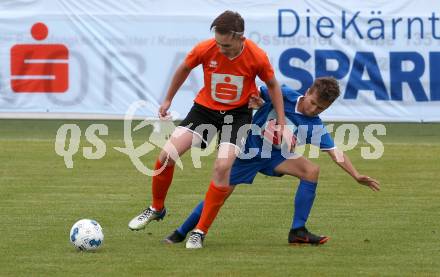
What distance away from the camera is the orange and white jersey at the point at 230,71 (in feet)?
26.2

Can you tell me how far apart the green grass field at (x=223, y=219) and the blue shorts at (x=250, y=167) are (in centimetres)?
46

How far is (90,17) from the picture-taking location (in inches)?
707

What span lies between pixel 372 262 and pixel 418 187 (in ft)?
14.0

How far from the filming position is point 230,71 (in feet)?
26.3

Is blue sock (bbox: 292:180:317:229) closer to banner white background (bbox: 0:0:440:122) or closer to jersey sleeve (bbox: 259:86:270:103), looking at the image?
jersey sleeve (bbox: 259:86:270:103)

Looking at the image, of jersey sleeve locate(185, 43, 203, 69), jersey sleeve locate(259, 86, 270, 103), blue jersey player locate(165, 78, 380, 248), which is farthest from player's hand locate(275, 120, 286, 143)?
jersey sleeve locate(185, 43, 203, 69)

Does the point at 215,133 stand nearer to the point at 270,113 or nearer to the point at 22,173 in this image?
the point at 270,113

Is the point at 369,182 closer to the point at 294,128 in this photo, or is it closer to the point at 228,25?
the point at 294,128

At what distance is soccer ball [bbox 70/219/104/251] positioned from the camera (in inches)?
295

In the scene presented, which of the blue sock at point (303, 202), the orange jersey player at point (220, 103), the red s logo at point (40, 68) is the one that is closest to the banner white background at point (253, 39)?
the red s logo at point (40, 68)

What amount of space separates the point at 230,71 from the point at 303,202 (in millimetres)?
1081

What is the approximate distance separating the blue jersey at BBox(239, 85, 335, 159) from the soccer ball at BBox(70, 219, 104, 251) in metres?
1.25

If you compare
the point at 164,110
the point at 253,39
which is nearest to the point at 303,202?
the point at 164,110

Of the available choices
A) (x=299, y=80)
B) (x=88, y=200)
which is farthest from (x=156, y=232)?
(x=299, y=80)
